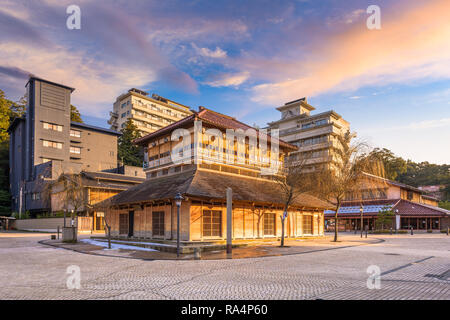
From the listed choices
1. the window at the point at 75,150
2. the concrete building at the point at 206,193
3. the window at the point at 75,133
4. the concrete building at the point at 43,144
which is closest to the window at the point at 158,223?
the concrete building at the point at 206,193

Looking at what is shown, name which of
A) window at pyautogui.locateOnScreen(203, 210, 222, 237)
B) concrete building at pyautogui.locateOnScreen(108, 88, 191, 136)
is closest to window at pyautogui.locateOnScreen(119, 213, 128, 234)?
window at pyautogui.locateOnScreen(203, 210, 222, 237)

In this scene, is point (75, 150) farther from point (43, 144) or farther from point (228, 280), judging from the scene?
point (228, 280)

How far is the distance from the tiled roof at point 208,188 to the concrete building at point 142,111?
6052 cm

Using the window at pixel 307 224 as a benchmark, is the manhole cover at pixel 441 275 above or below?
above

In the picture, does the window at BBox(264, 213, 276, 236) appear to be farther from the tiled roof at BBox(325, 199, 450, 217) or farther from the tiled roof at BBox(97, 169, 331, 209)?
the tiled roof at BBox(325, 199, 450, 217)

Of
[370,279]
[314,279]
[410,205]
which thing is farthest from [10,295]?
[410,205]

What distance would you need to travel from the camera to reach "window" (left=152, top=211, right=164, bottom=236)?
22344 millimetres

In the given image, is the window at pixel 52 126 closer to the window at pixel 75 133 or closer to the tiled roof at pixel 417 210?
the window at pixel 75 133

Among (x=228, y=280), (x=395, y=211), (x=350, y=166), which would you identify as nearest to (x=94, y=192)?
(x=350, y=166)

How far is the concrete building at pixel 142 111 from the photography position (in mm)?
84938

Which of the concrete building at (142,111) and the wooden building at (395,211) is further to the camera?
the concrete building at (142,111)

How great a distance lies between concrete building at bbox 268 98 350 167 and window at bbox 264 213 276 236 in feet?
124

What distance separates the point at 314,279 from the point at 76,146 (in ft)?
211
